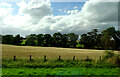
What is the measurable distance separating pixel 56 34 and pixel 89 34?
23.5 m

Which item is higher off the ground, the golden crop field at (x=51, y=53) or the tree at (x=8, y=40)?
the tree at (x=8, y=40)

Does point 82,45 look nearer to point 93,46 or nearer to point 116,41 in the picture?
point 93,46

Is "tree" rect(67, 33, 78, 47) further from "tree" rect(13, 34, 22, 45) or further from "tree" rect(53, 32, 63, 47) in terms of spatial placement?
"tree" rect(13, 34, 22, 45)

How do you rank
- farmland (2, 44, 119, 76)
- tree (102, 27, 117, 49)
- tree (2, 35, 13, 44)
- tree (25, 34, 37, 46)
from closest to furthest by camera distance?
farmland (2, 44, 119, 76) < tree (102, 27, 117, 49) < tree (25, 34, 37, 46) < tree (2, 35, 13, 44)

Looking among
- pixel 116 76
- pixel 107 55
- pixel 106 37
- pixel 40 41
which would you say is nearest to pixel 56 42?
pixel 40 41

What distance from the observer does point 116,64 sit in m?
12.7

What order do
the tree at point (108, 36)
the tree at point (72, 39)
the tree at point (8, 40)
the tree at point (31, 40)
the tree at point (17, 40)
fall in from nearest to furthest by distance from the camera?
1. the tree at point (108, 36)
2. the tree at point (72, 39)
3. the tree at point (31, 40)
4. the tree at point (8, 40)
5. the tree at point (17, 40)

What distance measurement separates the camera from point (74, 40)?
241ft

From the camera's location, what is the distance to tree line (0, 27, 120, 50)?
206ft

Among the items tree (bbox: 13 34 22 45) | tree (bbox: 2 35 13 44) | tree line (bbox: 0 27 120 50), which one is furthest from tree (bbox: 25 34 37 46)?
tree (bbox: 2 35 13 44)

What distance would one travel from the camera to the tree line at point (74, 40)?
6279 cm

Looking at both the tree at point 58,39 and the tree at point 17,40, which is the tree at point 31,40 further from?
the tree at point 58,39

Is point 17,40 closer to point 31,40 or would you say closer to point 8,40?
point 8,40

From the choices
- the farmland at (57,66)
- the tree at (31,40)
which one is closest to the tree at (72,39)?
the tree at (31,40)
